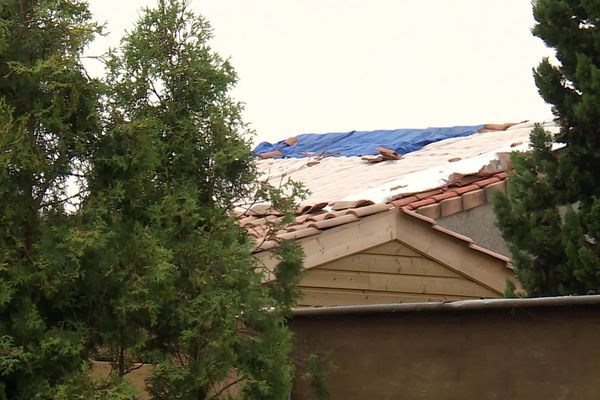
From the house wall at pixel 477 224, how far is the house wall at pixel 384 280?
89 centimetres

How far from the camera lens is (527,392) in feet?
20.5

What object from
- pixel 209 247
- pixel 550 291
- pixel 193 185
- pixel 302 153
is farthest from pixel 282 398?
pixel 302 153

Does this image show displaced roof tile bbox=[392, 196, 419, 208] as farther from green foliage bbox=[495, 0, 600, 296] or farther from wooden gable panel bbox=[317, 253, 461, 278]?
green foliage bbox=[495, 0, 600, 296]

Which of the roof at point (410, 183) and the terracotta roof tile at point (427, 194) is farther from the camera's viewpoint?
the terracotta roof tile at point (427, 194)

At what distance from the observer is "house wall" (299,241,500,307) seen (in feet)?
33.9

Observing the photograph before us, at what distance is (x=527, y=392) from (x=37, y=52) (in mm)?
3659

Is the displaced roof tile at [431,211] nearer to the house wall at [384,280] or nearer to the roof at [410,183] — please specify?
the roof at [410,183]

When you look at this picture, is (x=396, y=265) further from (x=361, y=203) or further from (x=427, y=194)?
(x=427, y=194)

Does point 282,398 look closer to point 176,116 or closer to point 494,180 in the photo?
point 176,116

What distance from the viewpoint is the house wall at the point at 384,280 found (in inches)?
407

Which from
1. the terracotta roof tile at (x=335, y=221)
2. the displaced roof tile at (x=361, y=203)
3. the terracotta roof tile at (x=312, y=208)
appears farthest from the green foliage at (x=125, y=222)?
the terracotta roof tile at (x=312, y=208)

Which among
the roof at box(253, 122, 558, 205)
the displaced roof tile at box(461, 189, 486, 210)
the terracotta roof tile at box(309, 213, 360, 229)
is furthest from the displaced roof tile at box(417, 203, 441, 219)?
the terracotta roof tile at box(309, 213, 360, 229)

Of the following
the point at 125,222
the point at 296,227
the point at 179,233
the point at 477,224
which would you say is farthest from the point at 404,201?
the point at 125,222

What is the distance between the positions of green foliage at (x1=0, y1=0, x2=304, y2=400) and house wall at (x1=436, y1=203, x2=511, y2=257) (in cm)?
568
